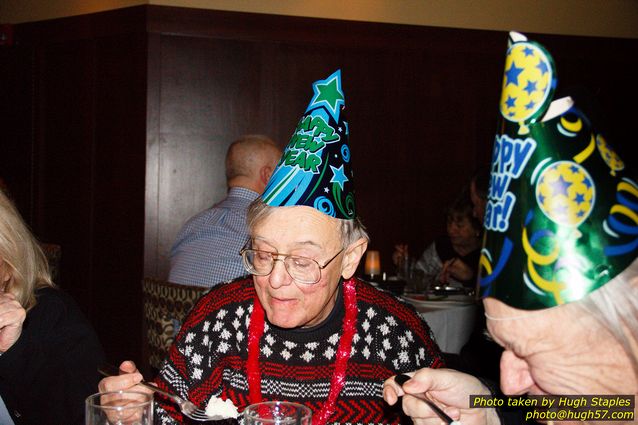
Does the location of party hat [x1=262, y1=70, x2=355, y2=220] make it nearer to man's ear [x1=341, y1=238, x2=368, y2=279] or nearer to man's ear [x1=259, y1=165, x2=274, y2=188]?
man's ear [x1=341, y1=238, x2=368, y2=279]

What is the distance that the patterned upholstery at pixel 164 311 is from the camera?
10.5 ft

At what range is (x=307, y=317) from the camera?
2025mm

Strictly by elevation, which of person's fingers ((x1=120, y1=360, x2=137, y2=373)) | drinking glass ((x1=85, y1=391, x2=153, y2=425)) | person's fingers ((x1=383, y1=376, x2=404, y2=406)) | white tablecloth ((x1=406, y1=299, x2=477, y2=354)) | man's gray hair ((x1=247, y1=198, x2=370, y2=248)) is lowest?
white tablecloth ((x1=406, y1=299, x2=477, y2=354))

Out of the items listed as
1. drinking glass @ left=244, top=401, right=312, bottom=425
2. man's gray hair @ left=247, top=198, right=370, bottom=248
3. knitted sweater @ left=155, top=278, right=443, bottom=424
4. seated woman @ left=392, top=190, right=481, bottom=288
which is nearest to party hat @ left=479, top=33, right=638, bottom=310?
Answer: drinking glass @ left=244, top=401, right=312, bottom=425

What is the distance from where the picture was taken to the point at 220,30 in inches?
237

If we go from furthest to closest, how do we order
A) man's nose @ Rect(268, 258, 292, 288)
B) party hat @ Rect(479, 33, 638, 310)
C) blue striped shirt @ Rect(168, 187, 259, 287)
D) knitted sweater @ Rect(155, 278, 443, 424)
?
1. blue striped shirt @ Rect(168, 187, 259, 287)
2. knitted sweater @ Rect(155, 278, 443, 424)
3. man's nose @ Rect(268, 258, 292, 288)
4. party hat @ Rect(479, 33, 638, 310)

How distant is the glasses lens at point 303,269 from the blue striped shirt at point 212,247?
5.56 feet

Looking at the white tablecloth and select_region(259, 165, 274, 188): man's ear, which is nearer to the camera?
the white tablecloth

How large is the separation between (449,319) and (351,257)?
2224 millimetres

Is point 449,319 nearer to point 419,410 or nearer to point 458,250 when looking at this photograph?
point 458,250

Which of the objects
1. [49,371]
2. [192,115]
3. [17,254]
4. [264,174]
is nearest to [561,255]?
[49,371]

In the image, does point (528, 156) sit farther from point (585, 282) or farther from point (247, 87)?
A: point (247, 87)

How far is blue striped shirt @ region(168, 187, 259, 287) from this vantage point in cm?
374

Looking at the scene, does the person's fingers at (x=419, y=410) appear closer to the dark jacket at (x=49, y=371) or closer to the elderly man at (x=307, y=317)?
the elderly man at (x=307, y=317)
